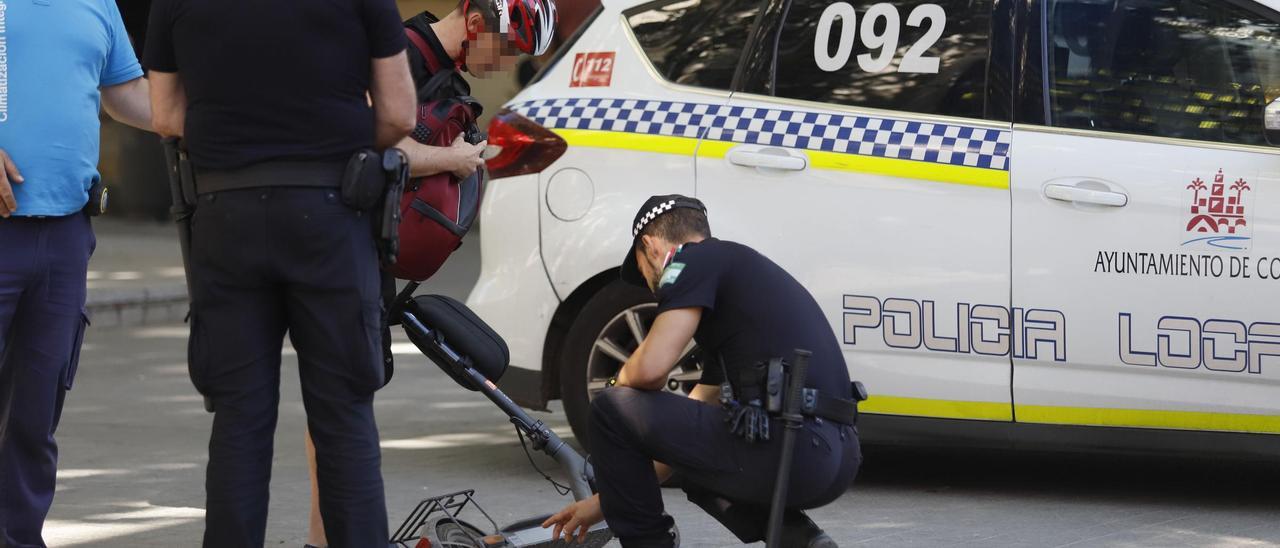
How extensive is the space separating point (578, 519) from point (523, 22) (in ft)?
3.93

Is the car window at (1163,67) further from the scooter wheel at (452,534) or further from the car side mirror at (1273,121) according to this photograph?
Answer: the scooter wheel at (452,534)

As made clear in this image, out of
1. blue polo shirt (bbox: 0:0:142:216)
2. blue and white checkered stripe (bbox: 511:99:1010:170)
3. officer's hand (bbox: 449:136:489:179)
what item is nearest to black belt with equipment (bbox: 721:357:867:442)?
officer's hand (bbox: 449:136:489:179)

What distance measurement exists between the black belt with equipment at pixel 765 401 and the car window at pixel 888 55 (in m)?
1.53

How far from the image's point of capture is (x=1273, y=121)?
4.95 m

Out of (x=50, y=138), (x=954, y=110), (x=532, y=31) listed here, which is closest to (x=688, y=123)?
(x=954, y=110)

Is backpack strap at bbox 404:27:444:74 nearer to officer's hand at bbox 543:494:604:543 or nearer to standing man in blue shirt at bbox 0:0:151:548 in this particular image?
standing man in blue shirt at bbox 0:0:151:548

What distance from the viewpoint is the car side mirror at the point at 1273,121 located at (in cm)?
495

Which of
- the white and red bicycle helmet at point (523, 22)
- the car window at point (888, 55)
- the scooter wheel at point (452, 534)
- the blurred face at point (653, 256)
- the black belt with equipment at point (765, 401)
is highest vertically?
the car window at point (888, 55)

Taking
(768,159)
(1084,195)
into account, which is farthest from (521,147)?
(1084,195)

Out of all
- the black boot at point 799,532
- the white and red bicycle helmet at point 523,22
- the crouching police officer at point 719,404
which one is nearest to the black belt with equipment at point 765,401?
the crouching police officer at point 719,404

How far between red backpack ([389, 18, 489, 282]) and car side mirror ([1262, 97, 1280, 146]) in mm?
2218

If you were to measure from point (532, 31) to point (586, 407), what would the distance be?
1792 millimetres

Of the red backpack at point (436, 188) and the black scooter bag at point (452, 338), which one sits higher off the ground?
the red backpack at point (436, 188)

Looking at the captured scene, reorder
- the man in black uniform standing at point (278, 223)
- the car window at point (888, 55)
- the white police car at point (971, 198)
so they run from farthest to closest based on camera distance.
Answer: the car window at point (888, 55)
the white police car at point (971, 198)
the man in black uniform standing at point (278, 223)
